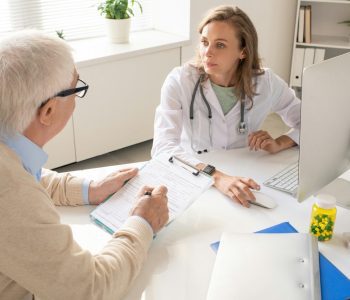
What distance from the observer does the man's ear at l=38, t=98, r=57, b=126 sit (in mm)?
975

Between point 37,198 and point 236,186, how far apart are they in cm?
67

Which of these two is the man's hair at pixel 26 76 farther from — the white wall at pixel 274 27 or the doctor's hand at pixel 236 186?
the white wall at pixel 274 27

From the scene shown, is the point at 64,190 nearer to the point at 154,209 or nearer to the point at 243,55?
the point at 154,209

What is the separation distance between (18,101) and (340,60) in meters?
0.81

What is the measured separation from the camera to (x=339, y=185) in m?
1.47

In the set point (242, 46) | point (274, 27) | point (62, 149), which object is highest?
point (242, 46)

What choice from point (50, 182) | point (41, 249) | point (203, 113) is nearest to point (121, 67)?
point (203, 113)

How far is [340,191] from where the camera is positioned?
1443 millimetres

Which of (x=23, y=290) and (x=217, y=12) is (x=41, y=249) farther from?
(x=217, y=12)

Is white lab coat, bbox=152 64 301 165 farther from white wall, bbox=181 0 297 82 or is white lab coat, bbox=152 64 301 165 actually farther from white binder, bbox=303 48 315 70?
white binder, bbox=303 48 315 70

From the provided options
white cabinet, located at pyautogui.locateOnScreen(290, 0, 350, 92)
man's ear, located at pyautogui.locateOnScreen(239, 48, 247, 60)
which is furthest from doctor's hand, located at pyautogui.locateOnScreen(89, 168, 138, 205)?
white cabinet, located at pyautogui.locateOnScreen(290, 0, 350, 92)

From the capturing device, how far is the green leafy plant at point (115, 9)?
122 inches

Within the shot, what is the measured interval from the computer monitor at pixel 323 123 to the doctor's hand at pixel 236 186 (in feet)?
0.60

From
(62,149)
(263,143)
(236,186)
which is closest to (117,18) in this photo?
(62,149)
